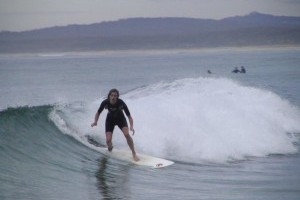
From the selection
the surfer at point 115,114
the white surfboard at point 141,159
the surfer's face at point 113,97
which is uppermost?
the surfer's face at point 113,97

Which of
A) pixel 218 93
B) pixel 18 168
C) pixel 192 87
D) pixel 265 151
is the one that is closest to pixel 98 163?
pixel 18 168

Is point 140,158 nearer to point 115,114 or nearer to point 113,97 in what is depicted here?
point 115,114

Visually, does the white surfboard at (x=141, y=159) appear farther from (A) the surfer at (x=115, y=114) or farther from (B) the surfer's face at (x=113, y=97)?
(B) the surfer's face at (x=113, y=97)

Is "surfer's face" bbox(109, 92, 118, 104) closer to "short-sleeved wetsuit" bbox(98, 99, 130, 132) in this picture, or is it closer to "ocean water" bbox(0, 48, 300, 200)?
"short-sleeved wetsuit" bbox(98, 99, 130, 132)

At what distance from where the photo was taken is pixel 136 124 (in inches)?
592

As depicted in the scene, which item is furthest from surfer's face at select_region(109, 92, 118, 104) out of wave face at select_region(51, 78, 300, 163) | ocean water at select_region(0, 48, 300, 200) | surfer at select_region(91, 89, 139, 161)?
wave face at select_region(51, 78, 300, 163)

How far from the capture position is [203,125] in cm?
1495

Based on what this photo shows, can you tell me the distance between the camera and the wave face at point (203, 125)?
13.5 meters

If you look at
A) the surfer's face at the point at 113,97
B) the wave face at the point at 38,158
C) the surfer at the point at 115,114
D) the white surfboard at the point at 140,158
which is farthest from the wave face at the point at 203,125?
the surfer's face at the point at 113,97

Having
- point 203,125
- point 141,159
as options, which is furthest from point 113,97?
point 203,125

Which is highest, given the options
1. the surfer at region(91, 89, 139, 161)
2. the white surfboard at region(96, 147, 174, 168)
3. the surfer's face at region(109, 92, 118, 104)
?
the surfer's face at region(109, 92, 118, 104)

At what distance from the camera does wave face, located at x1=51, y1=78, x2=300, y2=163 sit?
530 inches

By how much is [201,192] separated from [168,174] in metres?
1.63

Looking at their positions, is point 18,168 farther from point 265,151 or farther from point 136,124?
point 265,151
